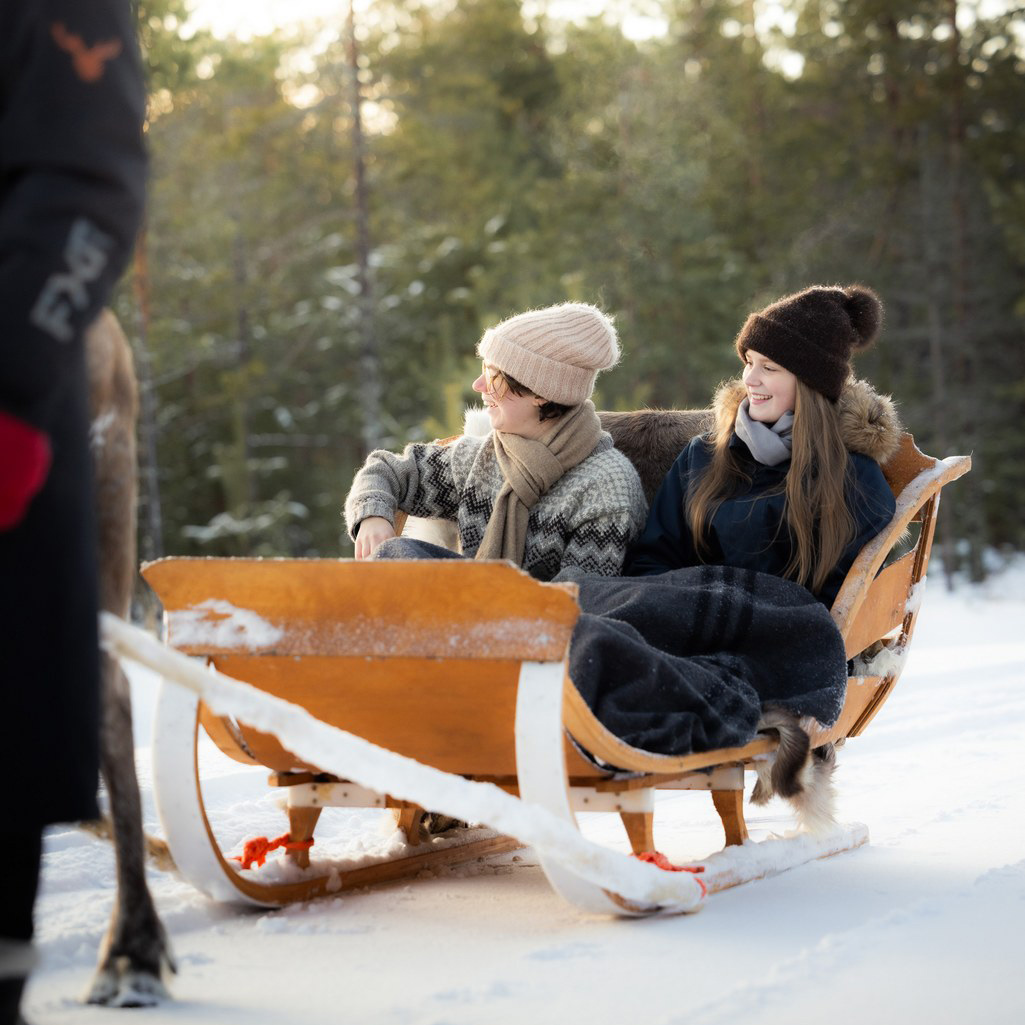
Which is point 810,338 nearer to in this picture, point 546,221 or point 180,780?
point 180,780

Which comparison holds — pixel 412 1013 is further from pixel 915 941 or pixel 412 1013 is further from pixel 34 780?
pixel 915 941

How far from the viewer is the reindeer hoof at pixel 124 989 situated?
213 centimetres

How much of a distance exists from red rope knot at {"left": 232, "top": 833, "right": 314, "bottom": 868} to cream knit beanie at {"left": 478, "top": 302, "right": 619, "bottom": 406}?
1263 mm

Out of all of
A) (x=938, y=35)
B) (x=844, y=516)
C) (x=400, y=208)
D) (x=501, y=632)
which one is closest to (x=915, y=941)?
(x=501, y=632)

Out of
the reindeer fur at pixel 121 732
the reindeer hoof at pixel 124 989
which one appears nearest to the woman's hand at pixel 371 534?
the reindeer fur at pixel 121 732

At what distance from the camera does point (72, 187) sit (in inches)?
61.2

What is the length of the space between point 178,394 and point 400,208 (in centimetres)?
442

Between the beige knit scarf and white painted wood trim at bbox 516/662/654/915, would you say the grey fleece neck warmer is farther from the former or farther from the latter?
white painted wood trim at bbox 516/662/654/915

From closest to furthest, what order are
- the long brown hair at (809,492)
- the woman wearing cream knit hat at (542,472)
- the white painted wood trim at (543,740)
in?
1. the white painted wood trim at (543,740)
2. the long brown hair at (809,492)
3. the woman wearing cream knit hat at (542,472)

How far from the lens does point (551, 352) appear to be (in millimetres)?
3650

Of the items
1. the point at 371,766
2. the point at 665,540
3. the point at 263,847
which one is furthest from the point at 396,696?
the point at 665,540

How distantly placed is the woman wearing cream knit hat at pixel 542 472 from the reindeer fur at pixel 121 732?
1.43m

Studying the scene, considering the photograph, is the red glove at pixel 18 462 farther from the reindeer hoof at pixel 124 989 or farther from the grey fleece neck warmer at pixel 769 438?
the grey fleece neck warmer at pixel 769 438

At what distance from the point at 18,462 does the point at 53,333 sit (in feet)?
0.47
